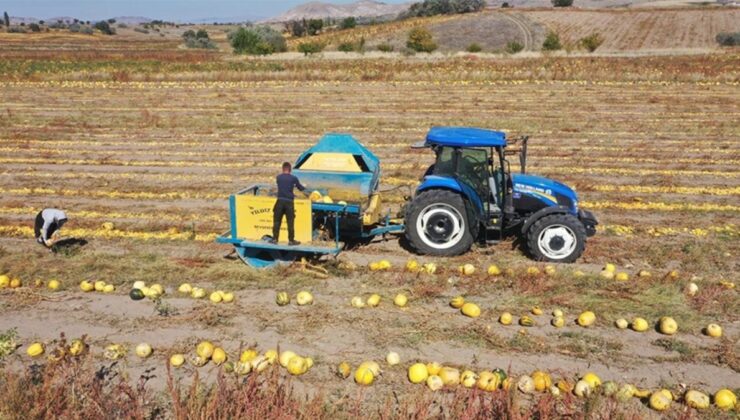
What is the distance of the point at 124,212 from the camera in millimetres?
11445

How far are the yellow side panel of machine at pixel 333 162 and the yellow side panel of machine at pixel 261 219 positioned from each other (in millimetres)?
1438

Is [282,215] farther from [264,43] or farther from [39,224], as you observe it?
[264,43]

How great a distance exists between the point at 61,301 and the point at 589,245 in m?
7.96

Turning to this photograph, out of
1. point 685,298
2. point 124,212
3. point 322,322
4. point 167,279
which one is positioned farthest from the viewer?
point 124,212

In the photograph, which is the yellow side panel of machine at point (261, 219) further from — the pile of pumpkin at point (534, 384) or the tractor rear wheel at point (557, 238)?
the tractor rear wheel at point (557, 238)

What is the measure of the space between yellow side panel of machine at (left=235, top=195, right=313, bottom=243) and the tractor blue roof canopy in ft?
7.29

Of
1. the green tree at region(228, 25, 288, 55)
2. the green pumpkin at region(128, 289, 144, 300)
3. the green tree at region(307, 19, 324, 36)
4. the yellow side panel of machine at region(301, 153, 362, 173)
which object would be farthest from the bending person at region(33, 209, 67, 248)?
the green tree at region(307, 19, 324, 36)

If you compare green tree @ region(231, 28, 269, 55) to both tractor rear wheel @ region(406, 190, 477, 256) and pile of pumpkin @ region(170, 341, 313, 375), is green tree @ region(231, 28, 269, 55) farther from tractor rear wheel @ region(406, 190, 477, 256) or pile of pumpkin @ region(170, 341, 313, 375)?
pile of pumpkin @ region(170, 341, 313, 375)

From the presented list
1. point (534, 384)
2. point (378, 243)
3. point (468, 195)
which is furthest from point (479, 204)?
point (534, 384)

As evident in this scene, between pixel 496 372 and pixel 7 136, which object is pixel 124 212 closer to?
pixel 496 372

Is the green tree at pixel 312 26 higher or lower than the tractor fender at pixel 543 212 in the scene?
higher

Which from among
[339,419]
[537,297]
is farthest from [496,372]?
[537,297]

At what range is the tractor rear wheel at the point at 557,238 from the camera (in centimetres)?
837

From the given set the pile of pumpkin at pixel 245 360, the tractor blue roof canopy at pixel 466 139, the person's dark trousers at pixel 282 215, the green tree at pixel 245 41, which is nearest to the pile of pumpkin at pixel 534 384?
the pile of pumpkin at pixel 245 360
